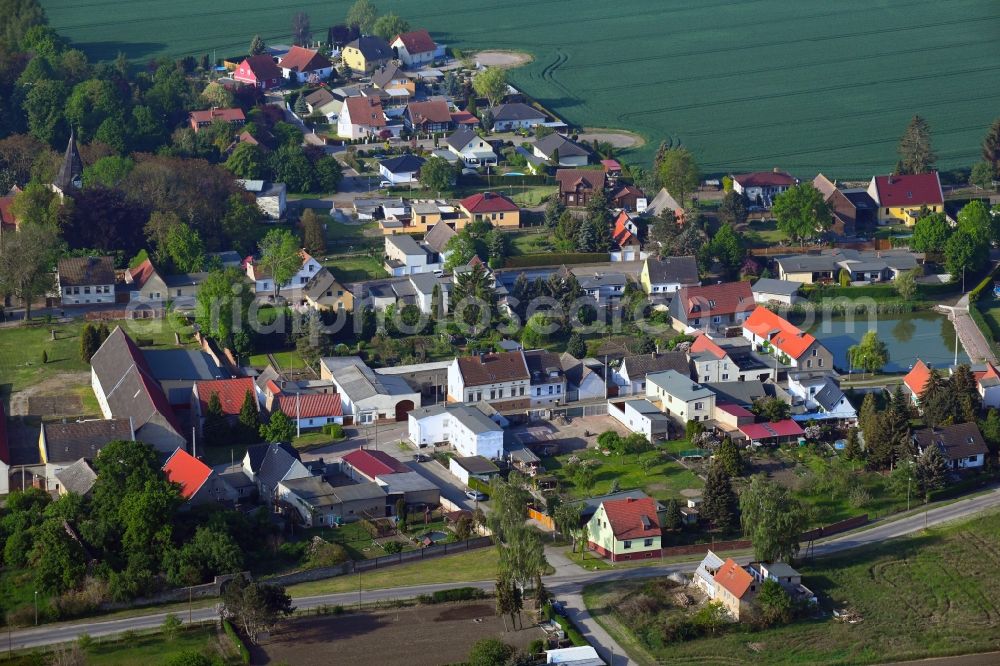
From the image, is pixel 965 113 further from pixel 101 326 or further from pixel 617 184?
pixel 101 326

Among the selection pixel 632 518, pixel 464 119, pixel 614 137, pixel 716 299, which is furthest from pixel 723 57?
pixel 632 518

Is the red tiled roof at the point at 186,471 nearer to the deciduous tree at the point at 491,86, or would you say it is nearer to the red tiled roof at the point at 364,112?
the red tiled roof at the point at 364,112

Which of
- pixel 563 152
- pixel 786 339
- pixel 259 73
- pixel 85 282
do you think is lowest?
pixel 786 339

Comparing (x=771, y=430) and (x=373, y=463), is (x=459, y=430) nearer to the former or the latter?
(x=373, y=463)

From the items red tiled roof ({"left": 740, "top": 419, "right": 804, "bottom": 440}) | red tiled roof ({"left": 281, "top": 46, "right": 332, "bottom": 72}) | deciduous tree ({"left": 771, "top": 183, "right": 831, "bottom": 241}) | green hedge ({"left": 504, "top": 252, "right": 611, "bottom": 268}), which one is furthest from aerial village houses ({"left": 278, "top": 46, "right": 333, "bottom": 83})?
red tiled roof ({"left": 740, "top": 419, "right": 804, "bottom": 440})

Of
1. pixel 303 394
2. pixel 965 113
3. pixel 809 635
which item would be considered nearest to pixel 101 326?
pixel 303 394

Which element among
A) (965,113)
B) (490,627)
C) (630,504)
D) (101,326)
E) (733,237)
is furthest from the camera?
(965,113)

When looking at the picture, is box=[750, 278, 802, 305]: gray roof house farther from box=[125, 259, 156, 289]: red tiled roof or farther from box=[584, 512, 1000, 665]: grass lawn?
box=[125, 259, 156, 289]: red tiled roof
